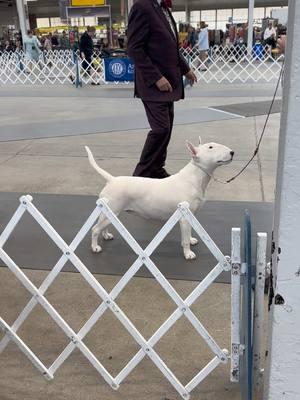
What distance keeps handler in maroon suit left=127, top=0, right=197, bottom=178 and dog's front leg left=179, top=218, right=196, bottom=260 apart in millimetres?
1210

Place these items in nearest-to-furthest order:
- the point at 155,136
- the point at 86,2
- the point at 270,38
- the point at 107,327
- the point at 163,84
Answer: the point at 107,327 < the point at 163,84 < the point at 155,136 < the point at 86,2 < the point at 270,38

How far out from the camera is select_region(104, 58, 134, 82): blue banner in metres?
12.9

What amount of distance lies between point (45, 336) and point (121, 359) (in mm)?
473

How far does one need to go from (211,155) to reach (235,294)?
141 centimetres

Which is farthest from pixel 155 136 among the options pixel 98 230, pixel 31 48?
pixel 31 48

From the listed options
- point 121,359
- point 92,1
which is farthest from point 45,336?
point 92,1

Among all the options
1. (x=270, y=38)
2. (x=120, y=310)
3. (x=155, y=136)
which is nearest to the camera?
(x=120, y=310)

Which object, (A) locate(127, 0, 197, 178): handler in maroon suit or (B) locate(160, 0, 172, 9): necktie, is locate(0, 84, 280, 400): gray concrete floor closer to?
(A) locate(127, 0, 197, 178): handler in maroon suit

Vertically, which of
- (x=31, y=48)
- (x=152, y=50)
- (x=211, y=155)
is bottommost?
(x=211, y=155)

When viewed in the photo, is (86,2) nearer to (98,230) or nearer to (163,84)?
(163,84)

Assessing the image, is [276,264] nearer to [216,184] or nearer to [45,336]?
[45,336]

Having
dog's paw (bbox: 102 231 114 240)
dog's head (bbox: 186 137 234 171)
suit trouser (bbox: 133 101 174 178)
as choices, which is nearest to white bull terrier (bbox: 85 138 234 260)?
dog's head (bbox: 186 137 234 171)

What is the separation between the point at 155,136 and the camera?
4.08 m

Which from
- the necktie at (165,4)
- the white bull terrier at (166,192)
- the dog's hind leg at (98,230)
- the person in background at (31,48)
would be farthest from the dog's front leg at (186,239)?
the person in background at (31,48)
